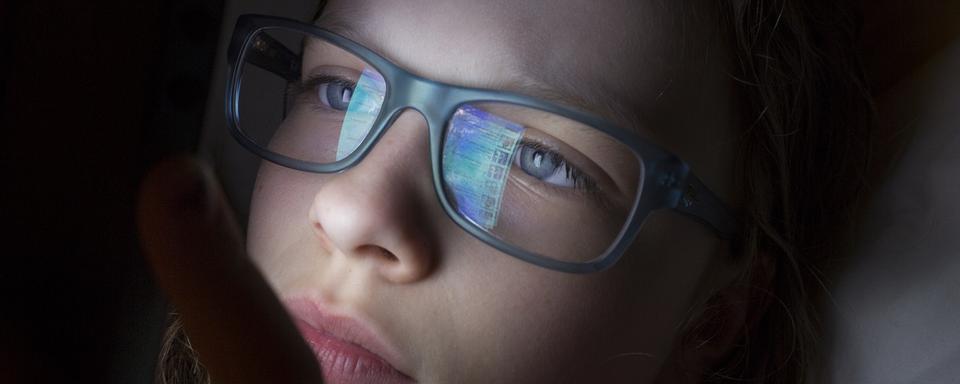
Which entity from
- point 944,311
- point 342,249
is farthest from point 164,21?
point 944,311

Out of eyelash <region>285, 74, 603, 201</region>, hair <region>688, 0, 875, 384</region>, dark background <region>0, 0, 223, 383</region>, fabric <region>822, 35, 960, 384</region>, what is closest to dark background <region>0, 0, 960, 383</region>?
dark background <region>0, 0, 223, 383</region>

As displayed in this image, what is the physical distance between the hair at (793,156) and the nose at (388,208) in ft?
0.50

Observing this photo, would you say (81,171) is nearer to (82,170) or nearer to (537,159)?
(82,170)

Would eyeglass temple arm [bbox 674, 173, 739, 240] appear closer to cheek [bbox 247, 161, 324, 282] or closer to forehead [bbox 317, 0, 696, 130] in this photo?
forehead [bbox 317, 0, 696, 130]

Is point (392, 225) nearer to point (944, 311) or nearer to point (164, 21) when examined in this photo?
point (164, 21)

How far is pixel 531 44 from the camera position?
44 centimetres

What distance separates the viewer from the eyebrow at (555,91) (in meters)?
0.43

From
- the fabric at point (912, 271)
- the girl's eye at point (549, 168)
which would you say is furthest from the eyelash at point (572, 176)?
the fabric at point (912, 271)

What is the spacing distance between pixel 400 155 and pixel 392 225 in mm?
40

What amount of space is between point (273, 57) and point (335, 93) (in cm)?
4

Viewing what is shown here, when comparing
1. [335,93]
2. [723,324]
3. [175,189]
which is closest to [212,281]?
[175,189]

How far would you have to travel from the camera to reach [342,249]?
1.26ft

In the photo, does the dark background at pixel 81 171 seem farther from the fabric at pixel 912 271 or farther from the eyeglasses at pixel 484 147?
the fabric at pixel 912 271

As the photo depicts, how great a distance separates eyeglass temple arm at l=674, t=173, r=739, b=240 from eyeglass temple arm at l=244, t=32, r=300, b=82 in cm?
23
